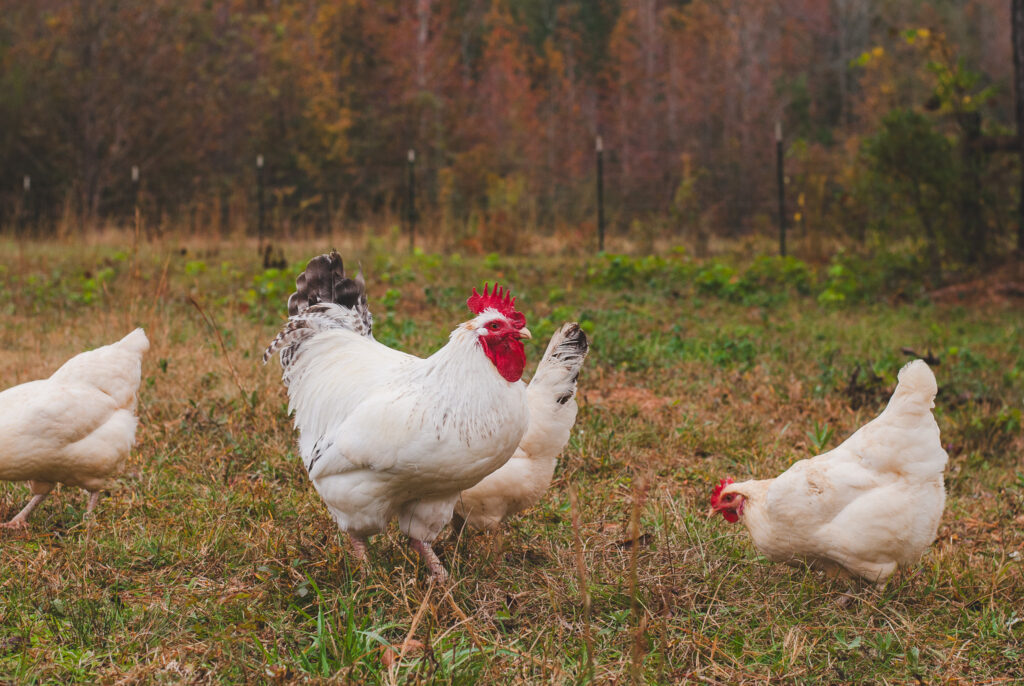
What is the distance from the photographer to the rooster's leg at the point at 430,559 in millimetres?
3203

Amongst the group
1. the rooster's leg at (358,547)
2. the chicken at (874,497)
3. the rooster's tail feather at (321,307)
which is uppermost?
the rooster's tail feather at (321,307)

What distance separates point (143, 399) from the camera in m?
5.25

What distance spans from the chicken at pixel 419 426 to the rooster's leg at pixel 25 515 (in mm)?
1376

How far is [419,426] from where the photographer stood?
2863mm

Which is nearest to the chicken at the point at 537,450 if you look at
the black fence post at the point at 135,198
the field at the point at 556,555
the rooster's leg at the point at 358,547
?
the field at the point at 556,555

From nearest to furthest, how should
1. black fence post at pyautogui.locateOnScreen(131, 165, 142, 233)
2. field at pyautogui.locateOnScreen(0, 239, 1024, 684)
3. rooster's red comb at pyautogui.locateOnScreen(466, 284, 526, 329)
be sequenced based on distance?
1. field at pyautogui.locateOnScreen(0, 239, 1024, 684)
2. rooster's red comb at pyautogui.locateOnScreen(466, 284, 526, 329)
3. black fence post at pyautogui.locateOnScreen(131, 165, 142, 233)

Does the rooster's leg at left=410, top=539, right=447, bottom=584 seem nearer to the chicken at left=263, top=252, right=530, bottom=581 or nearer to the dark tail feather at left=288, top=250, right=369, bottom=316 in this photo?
the chicken at left=263, top=252, right=530, bottom=581

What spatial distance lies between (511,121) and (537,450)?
23522 millimetres

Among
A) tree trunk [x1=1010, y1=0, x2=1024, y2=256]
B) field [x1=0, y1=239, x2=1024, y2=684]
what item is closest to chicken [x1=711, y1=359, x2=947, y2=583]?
field [x1=0, y1=239, x2=1024, y2=684]

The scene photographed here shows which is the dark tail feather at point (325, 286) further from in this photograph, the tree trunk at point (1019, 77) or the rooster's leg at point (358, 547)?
the tree trunk at point (1019, 77)

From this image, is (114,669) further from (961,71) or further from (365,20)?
(365,20)

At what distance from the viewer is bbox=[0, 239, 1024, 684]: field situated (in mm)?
2598

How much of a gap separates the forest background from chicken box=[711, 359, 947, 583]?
8.42 metres

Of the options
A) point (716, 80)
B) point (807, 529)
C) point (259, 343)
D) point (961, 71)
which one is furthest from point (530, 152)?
point (807, 529)
